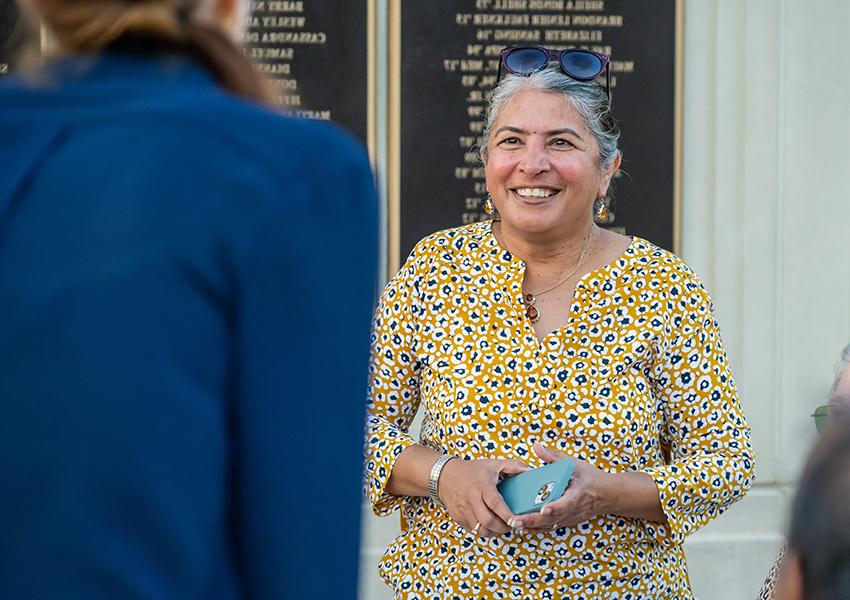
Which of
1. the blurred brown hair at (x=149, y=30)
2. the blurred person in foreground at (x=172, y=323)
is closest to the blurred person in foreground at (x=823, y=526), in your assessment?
the blurred person in foreground at (x=172, y=323)

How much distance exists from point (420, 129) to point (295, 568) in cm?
374

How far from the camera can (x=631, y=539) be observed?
9.27 feet

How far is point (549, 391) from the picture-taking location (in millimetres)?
2789

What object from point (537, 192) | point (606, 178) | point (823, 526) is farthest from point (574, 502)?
point (823, 526)

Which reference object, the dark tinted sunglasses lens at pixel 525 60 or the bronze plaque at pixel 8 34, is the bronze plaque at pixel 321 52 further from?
the dark tinted sunglasses lens at pixel 525 60


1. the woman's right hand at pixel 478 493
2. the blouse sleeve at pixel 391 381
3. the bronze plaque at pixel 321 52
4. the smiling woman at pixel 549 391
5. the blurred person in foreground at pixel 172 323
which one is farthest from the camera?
the bronze plaque at pixel 321 52

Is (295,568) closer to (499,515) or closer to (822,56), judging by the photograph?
(499,515)

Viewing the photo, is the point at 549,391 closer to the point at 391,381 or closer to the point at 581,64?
the point at 391,381

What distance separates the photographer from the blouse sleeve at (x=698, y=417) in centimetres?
283

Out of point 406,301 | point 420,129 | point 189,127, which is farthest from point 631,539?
point 420,129

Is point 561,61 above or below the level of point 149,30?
above

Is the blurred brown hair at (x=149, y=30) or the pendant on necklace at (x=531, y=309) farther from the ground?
the blurred brown hair at (x=149, y=30)

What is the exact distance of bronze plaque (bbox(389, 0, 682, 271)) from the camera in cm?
477

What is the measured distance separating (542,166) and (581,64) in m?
0.28
